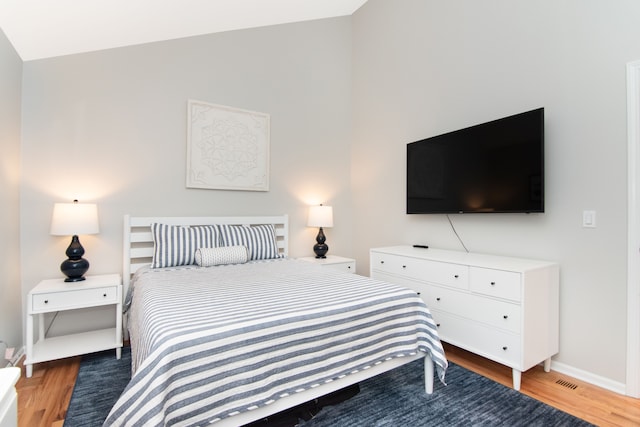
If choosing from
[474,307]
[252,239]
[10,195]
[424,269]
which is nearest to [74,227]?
[10,195]

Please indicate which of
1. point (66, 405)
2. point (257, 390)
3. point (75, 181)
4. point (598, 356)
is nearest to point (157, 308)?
point (257, 390)

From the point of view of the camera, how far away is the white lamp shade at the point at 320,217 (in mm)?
3724

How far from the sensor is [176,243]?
9.27 ft

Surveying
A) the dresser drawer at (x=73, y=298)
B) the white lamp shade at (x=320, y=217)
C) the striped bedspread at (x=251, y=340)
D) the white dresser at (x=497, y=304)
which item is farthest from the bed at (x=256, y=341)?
the white lamp shade at (x=320, y=217)

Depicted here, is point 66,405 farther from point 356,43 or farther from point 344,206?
point 356,43

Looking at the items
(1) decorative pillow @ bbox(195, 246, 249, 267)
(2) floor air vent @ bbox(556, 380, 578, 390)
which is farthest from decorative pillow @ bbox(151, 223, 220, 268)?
(2) floor air vent @ bbox(556, 380, 578, 390)

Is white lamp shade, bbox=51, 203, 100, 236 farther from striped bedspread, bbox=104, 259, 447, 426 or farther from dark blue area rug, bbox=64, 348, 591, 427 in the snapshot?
dark blue area rug, bbox=64, 348, 591, 427

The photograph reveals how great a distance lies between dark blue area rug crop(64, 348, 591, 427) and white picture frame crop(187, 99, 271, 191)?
1.88 metres

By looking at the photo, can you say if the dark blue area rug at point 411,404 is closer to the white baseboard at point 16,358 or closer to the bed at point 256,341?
the bed at point 256,341

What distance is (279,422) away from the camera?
1.61 metres

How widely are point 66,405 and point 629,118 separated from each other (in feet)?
12.6

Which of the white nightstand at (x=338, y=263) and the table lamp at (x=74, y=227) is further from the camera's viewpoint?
the white nightstand at (x=338, y=263)

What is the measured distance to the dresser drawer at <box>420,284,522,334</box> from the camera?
6.68 ft

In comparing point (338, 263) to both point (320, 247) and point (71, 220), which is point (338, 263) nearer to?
point (320, 247)
